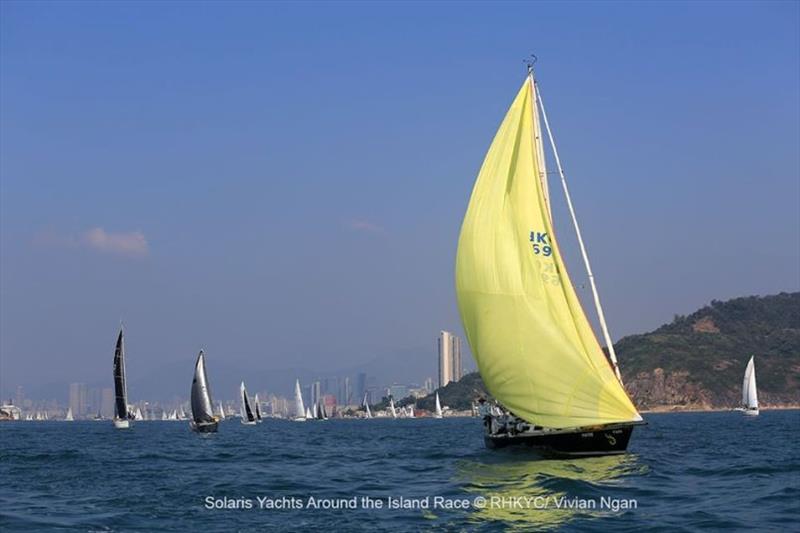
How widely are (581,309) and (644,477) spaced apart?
27.1ft

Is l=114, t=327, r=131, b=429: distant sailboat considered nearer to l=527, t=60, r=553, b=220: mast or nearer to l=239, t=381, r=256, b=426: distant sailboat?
l=239, t=381, r=256, b=426: distant sailboat

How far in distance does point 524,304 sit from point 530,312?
43cm

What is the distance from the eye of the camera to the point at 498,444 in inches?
1935

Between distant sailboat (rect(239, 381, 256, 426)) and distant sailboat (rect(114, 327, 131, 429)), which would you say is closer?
distant sailboat (rect(114, 327, 131, 429))

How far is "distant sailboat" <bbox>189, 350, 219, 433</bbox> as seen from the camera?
108625 millimetres

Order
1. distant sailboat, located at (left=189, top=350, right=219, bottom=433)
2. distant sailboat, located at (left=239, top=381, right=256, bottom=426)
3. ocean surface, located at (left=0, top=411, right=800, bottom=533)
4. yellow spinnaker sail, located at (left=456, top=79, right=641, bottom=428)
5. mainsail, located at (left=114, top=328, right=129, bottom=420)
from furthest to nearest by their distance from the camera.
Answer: distant sailboat, located at (left=239, top=381, right=256, bottom=426), mainsail, located at (left=114, top=328, right=129, bottom=420), distant sailboat, located at (left=189, top=350, right=219, bottom=433), yellow spinnaker sail, located at (left=456, top=79, right=641, bottom=428), ocean surface, located at (left=0, top=411, right=800, bottom=533)

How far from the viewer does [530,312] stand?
42969 millimetres

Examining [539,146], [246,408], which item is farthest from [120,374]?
[539,146]

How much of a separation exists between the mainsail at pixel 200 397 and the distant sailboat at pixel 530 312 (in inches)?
2665

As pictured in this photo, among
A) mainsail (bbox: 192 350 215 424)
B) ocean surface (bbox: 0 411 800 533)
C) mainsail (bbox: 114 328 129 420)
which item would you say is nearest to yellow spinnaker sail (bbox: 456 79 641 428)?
ocean surface (bbox: 0 411 800 533)

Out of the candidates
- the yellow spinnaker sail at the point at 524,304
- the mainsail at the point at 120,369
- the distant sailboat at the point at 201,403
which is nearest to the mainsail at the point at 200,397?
the distant sailboat at the point at 201,403

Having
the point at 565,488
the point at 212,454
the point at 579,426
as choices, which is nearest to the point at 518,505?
the point at 565,488

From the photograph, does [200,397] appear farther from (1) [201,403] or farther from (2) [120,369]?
(2) [120,369]

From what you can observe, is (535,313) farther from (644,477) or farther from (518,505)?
(518,505)
